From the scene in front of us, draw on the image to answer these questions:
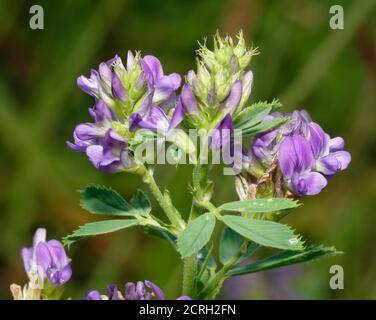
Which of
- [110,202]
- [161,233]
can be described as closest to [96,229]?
[110,202]

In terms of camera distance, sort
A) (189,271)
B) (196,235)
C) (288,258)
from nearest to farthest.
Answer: (196,235) → (189,271) → (288,258)

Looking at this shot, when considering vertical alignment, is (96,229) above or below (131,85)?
below

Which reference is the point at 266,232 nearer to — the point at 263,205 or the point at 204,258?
the point at 263,205

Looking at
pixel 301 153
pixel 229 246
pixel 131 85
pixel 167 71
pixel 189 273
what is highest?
pixel 167 71

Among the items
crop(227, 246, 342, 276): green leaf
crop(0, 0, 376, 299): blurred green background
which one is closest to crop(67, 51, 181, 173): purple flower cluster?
crop(227, 246, 342, 276): green leaf

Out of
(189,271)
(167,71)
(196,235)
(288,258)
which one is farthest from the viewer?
(167,71)

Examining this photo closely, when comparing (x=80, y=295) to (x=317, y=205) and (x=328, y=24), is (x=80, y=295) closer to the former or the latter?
(x=317, y=205)

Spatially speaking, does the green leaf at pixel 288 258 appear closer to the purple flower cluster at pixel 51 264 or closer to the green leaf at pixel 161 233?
the green leaf at pixel 161 233

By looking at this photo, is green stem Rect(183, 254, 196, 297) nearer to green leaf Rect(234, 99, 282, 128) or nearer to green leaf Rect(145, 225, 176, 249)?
green leaf Rect(145, 225, 176, 249)
